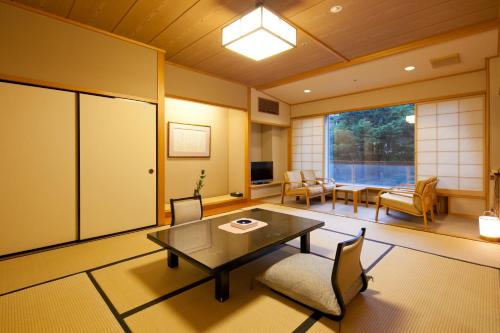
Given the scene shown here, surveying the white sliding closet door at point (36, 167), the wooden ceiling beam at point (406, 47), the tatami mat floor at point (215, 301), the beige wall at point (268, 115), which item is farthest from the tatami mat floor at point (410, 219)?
the white sliding closet door at point (36, 167)

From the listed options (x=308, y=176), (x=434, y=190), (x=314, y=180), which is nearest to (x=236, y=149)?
(x=308, y=176)

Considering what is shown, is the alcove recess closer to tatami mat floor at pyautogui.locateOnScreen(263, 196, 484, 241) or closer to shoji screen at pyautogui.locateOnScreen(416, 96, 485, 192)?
tatami mat floor at pyautogui.locateOnScreen(263, 196, 484, 241)

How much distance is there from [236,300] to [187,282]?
493 millimetres

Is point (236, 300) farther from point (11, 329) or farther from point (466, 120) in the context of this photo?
point (466, 120)

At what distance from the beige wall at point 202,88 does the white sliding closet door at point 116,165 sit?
0.82 meters

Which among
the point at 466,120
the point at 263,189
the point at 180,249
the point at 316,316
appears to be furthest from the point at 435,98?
the point at 180,249

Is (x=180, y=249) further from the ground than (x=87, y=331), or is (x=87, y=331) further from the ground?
(x=180, y=249)

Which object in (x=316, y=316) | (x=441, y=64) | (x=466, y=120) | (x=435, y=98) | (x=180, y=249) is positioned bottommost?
(x=316, y=316)

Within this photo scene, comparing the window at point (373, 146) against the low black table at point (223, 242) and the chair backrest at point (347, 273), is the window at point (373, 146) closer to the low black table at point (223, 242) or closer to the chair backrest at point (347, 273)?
the low black table at point (223, 242)

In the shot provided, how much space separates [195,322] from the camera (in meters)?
1.64

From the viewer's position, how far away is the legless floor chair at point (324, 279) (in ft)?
5.29

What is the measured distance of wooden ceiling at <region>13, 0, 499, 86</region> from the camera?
8.81 ft

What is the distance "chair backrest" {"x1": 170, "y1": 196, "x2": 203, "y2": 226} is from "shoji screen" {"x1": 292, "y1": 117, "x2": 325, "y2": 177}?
4.02m

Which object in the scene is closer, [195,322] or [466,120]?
[195,322]
